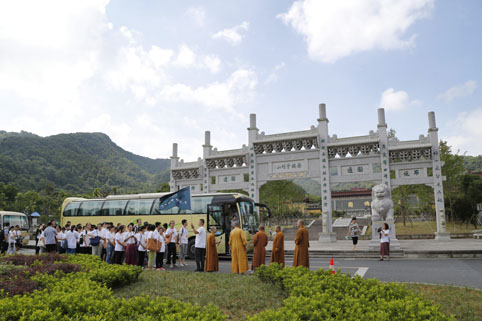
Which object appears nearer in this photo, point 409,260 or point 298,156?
point 409,260

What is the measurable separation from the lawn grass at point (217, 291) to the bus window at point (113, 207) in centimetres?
800

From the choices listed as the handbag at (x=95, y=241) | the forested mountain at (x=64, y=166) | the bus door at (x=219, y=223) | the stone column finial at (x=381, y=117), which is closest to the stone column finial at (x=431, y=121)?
the stone column finial at (x=381, y=117)

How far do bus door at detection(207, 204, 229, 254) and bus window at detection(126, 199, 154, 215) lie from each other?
10.2 feet

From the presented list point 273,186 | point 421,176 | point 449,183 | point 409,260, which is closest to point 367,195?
point 273,186

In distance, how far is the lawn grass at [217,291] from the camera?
5.49 meters

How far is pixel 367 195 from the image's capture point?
151ft

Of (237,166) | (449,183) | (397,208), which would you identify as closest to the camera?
(237,166)

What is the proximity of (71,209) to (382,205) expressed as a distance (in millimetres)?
14866

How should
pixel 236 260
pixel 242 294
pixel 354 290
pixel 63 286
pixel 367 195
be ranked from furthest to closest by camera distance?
pixel 367 195 → pixel 236 260 → pixel 242 294 → pixel 63 286 → pixel 354 290

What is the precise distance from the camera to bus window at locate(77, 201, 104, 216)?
53.4ft

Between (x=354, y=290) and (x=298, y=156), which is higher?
(x=298, y=156)

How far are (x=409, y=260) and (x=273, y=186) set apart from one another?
23.7 meters

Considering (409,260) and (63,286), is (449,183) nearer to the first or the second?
(409,260)

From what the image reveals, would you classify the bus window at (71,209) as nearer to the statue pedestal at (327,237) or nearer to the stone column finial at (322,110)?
the statue pedestal at (327,237)
